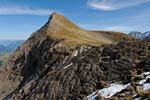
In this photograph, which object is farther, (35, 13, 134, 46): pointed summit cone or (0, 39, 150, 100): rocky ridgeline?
(35, 13, 134, 46): pointed summit cone

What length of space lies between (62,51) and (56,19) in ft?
154

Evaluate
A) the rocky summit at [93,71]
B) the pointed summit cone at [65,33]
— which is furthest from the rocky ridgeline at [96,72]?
the pointed summit cone at [65,33]

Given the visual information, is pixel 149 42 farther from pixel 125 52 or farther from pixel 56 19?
pixel 56 19

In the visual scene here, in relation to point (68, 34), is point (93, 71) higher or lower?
lower

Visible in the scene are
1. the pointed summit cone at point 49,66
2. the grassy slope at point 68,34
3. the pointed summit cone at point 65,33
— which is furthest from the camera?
the pointed summit cone at point 65,33

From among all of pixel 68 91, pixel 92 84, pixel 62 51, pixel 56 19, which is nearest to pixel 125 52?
pixel 92 84

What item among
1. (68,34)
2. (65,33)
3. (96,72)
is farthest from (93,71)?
(65,33)

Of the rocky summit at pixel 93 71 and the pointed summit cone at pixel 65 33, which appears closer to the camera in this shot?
the rocky summit at pixel 93 71

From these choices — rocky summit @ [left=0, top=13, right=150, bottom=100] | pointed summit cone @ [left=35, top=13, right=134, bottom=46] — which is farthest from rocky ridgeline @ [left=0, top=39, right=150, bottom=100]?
pointed summit cone @ [left=35, top=13, right=134, bottom=46]

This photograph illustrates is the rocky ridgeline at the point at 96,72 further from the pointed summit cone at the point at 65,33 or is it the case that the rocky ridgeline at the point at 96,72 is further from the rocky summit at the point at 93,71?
the pointed summit cone at the point at 65,33

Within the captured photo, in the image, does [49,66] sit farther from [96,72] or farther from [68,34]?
[96,72]

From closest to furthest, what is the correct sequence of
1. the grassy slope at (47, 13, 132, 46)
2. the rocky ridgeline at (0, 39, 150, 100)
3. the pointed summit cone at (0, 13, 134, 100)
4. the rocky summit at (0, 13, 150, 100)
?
the rocky summit at (0, 13, 150, 100) < the rocky ridgeline at (0, 39, 150, 100) < the pointed summit cone at (0, 13, 134, 100) < the grassy slope at (47, 13, 132, 46)

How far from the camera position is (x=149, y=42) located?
46000 millimetres

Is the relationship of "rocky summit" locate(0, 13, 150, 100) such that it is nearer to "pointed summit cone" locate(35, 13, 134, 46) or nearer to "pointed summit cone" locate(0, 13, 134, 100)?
"pointed summit cone" locate(0, 13, 134, 100)
